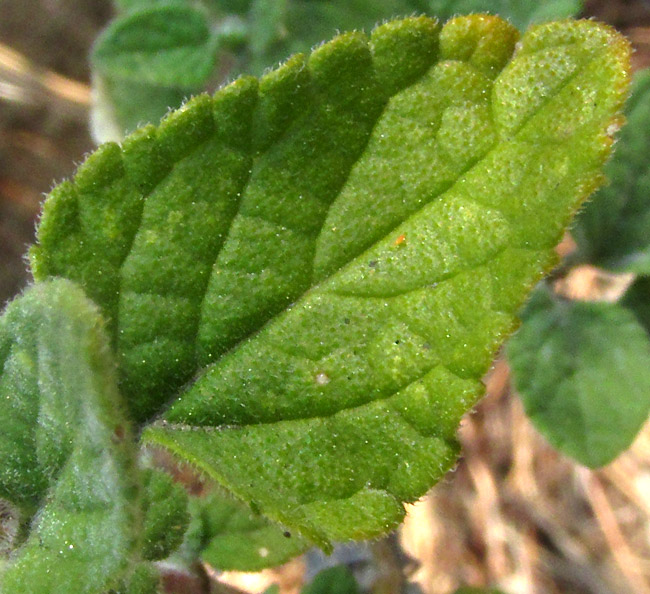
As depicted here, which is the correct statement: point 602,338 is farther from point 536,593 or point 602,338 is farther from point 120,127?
point 120,127

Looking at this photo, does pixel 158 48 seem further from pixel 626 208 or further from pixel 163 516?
pixel 163 516

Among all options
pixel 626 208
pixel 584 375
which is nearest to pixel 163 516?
pixel 584 375

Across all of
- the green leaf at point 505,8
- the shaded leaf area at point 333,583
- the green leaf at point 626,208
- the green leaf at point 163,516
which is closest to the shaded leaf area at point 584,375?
the green leaf at point 626,208

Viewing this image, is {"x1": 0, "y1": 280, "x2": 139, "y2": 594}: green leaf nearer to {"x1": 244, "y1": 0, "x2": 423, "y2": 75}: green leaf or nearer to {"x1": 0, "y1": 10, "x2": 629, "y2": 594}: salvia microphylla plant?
{"x1": 0, "y1": 10, "x2": 629, "y2": 594}: salvia microphylla plant

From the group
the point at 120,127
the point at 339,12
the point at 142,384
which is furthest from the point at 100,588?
the point at 120,127

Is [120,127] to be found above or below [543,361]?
above

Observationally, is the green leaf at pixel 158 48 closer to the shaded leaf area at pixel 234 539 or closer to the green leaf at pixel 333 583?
the shaded leaf area at pixel 234 539
